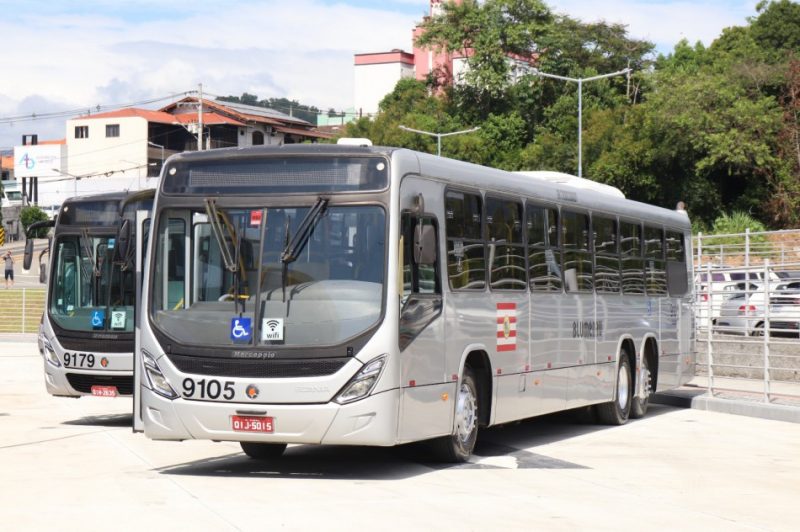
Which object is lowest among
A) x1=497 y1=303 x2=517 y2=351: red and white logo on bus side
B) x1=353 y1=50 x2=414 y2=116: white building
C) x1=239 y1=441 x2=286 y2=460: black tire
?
x1=239 y1=441 x2=286 y2=460: black tire

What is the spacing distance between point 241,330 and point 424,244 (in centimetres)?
182

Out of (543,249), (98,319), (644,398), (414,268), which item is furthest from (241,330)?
(644,398)

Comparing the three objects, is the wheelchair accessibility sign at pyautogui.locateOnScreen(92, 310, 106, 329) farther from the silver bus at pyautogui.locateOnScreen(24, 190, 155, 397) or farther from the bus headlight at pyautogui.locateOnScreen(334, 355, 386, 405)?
the bus headlight at pyautogui.locateOnScreen(334, 355, 386, 405)

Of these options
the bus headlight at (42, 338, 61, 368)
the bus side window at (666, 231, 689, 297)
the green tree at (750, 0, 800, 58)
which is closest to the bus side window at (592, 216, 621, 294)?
the bus side window at (666, 231, 689, 297)

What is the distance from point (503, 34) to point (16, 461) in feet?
247

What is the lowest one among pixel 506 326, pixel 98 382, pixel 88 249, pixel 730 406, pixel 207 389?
pixel 730 406

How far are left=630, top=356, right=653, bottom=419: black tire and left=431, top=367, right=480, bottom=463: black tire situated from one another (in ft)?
22.5

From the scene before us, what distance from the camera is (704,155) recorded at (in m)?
64.1

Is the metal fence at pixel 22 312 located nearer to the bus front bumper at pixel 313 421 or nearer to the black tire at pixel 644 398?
the black tire at pixel 644 398

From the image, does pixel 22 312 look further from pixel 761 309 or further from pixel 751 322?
pixel 761 309

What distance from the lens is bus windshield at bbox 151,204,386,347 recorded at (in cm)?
1219

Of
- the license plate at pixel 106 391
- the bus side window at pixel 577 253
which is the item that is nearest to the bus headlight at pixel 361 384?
the bus side window at pixel 577 253

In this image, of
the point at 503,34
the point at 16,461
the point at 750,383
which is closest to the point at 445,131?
the point at 503,34

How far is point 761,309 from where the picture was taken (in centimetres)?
2780
